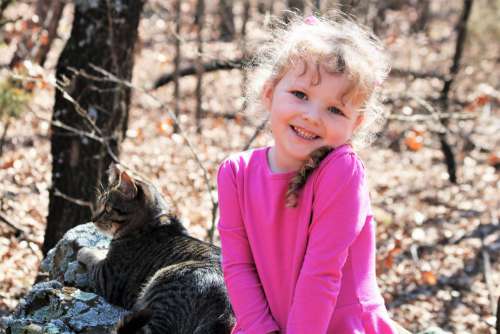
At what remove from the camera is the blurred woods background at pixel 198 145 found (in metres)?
6.61

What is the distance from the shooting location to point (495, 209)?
11227mm

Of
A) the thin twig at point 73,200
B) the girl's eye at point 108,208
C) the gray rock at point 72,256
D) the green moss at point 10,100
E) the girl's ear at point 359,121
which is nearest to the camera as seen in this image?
the girl's ear at point 359,121

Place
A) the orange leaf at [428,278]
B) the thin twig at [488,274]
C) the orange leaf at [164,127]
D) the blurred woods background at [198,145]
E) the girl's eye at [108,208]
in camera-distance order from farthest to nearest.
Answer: the orange leaf at [428,278] → the thin twig at [488,274] → the orange leaf at [164,127] → the blurred woods background at [198,145] → the girl's eye at [108,208]

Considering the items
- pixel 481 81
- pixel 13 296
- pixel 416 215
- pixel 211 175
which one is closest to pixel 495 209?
pixel 416 215

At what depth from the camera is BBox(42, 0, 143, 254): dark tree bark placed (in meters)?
6.50

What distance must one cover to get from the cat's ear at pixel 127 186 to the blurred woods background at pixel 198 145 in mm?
914

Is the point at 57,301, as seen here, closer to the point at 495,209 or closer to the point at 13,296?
the point at 13,296

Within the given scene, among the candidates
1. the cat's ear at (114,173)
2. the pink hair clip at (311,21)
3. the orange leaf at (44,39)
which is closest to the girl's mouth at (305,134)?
the pink hair clip at (311,21)

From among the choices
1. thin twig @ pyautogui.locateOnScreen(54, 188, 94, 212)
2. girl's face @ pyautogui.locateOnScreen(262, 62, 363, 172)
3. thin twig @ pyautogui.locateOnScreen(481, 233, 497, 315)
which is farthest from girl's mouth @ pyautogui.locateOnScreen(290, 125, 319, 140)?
thin twig @ pyautogui.locateOnScreen(481, 233, 497, 315)

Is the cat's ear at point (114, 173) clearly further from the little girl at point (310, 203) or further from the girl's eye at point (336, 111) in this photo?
the girl's eye at point (336, 111)

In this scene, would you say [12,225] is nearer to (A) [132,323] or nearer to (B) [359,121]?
(A) [132,323]

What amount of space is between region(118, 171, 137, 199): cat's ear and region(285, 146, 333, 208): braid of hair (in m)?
2.24

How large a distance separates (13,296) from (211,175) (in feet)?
12.2

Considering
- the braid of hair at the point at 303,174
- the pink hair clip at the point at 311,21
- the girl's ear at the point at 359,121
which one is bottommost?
the braid of hair at the point at 303,174
